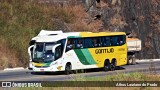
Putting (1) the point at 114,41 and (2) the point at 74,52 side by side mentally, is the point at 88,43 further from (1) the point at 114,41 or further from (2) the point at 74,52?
(1) the point at 114,41

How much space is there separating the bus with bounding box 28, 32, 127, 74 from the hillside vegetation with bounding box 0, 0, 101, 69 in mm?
8199

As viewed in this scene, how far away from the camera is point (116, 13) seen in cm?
6047

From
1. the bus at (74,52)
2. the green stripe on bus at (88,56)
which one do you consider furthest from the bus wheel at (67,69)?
the green stripe on bus at (88,56)

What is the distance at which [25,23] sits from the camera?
49.9m

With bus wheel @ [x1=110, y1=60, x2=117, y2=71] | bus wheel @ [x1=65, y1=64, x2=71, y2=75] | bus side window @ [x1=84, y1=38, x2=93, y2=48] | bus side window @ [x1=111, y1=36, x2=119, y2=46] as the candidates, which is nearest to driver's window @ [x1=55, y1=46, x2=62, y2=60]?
bus wheel @ [x1=65, y1=64, x2=71, y2=75]

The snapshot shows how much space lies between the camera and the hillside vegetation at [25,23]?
145 feet

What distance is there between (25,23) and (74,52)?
56.5 feet

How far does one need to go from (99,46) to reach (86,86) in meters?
19.1

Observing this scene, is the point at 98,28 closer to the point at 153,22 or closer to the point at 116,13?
the point at 116,13

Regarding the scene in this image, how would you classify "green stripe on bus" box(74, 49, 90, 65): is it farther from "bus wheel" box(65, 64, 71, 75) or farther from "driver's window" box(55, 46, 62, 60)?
"driver's window" box(55, 46, 62, 60)

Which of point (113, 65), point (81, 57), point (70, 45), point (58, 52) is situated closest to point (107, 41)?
point (113, 65)

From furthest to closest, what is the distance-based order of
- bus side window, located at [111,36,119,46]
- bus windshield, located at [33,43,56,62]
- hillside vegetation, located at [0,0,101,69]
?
1. hillside vegetation, located at [0,0,101,69]
2. bus side window, located at [111,36,119,46]
3. bus windshield, located at [33,43,56,62]

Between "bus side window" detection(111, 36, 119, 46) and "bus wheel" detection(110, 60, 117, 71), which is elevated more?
"bus side window" detection(111, 36, 119, 46)

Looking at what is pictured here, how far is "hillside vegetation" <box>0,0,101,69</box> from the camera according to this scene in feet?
145
